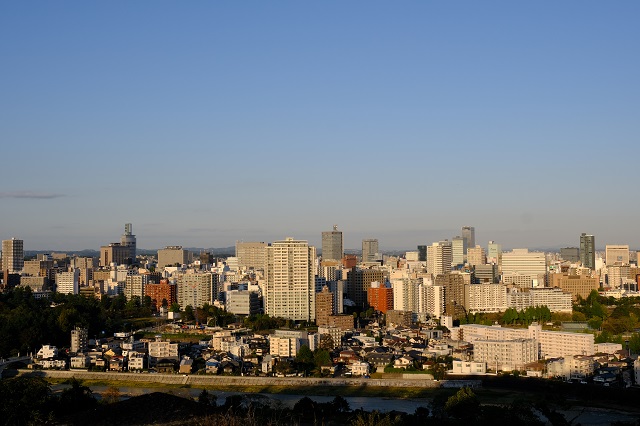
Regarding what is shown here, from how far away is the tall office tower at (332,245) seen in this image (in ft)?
146

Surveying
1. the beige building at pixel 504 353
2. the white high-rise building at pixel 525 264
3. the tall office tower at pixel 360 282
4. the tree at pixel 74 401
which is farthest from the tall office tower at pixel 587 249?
the tree at pixel 74 401

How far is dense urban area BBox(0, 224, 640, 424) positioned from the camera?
12.9m

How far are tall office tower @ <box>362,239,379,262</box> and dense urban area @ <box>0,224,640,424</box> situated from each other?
16.2 metres

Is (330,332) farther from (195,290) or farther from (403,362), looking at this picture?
(195,290)

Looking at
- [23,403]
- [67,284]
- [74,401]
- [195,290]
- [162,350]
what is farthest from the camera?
[67,284]

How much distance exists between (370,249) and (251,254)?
376 inches

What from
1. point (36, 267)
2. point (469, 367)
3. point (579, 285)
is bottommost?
point (469, 367)

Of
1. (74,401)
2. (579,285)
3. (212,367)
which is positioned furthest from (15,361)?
(579,285)

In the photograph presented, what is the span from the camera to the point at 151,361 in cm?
1555

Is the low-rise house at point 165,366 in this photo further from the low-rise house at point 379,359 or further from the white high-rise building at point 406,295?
the white high-rise building at point 406,295

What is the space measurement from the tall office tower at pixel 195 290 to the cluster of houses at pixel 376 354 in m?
7.44

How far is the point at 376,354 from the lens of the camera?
1524 centimetres

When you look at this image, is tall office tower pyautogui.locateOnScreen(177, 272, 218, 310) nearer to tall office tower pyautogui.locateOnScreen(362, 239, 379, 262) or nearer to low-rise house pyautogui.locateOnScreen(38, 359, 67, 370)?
low-rise house pyautogui.locateOnScreen(38, 359, 67, 370)

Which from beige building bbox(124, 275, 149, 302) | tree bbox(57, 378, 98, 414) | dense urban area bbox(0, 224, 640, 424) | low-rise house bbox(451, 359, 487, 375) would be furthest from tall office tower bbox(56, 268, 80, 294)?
tree bbox(57, 378, 98, 414)
